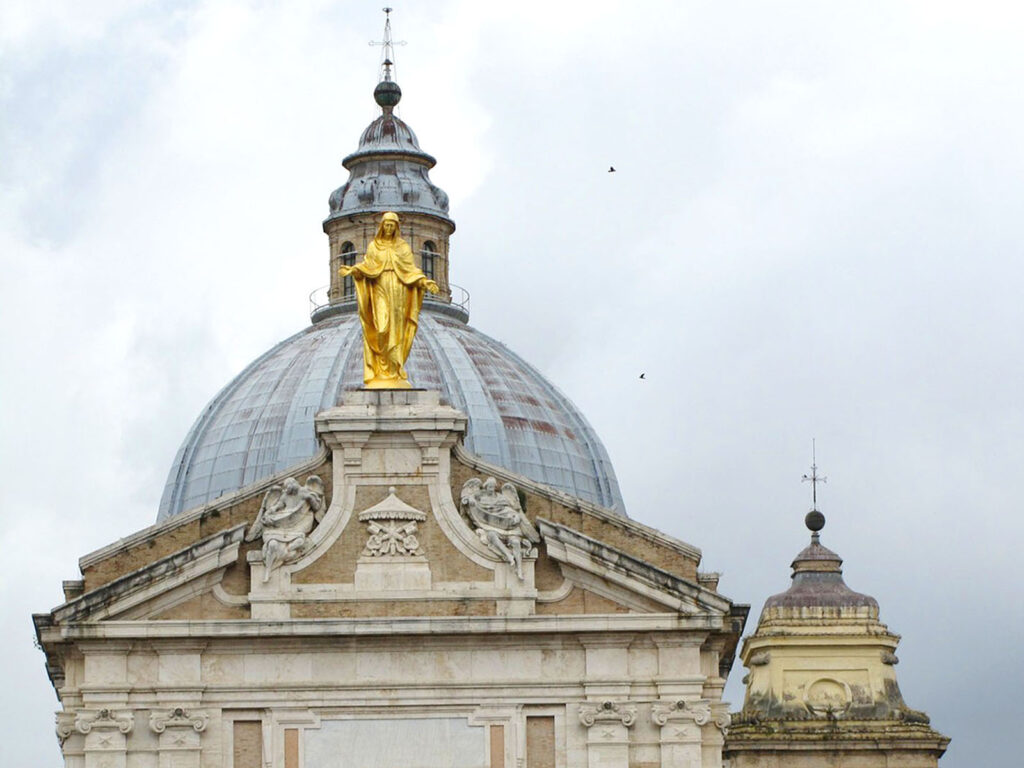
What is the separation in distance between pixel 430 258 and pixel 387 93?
5.25 m

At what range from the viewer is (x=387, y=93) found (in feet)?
420

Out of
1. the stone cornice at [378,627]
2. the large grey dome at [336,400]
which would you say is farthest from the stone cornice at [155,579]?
the large grey dome at [336,400]

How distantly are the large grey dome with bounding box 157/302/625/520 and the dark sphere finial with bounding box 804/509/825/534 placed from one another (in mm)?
5194

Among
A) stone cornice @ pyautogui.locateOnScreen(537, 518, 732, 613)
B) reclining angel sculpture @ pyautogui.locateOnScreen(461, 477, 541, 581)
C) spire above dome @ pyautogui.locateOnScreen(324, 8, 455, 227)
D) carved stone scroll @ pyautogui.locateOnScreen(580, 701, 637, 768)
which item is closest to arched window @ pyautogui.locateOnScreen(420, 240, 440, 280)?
spire above dome @ pyautogui.locateOnScreen(324, 8, 455, 227)

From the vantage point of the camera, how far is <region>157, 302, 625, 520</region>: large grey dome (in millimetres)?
118188

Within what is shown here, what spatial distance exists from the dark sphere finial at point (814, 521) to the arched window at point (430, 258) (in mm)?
11967

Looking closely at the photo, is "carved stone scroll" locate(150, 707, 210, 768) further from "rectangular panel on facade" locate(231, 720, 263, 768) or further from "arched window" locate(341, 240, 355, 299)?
"arched window" locate(341, 240, 355, 299)

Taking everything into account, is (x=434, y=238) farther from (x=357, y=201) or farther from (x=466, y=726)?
(x=466, y=726)

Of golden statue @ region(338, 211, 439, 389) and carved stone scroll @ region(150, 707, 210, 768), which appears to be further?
golden statue @ region(338, 211, 439, 389)

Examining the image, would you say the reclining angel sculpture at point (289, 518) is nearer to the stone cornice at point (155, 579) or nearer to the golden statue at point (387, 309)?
the stone cornice at point (155, 579)

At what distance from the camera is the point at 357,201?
125750mm

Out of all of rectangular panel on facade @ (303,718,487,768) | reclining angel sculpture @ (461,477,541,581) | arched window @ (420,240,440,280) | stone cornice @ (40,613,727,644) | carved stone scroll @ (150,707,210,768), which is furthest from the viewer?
arched window @ (420,240,440,280)

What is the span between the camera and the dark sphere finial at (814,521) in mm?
122875

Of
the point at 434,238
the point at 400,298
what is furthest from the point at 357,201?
the point at 400,298
